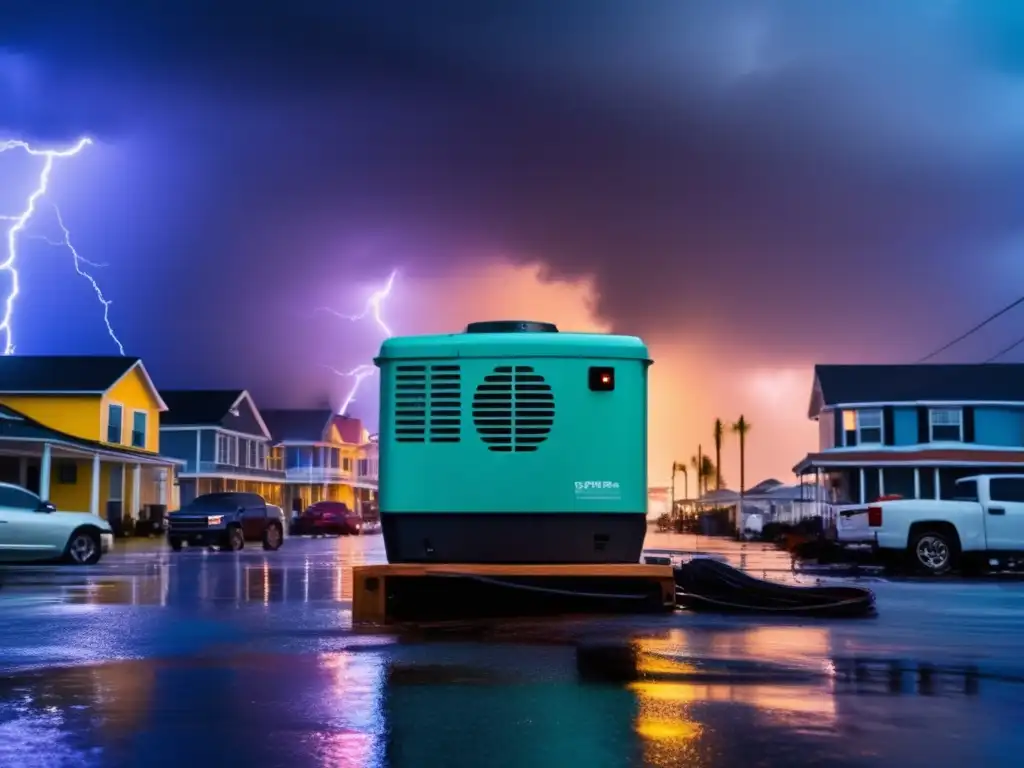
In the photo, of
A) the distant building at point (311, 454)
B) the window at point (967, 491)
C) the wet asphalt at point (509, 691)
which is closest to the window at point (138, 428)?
the distant building at point (311, 454)

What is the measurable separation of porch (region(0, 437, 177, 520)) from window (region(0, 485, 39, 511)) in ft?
55.4

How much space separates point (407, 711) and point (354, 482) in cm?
9720

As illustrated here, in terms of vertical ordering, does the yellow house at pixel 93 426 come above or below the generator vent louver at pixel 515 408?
above

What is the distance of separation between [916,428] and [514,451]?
4837cm

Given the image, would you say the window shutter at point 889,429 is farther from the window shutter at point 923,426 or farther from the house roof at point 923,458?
the house roof at point 923,458

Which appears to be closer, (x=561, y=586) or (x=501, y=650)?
(x=501, y=650)

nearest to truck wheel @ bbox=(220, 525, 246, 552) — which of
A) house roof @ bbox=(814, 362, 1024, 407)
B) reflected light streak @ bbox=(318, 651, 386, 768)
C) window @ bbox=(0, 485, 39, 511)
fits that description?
window @ bbox=(0, 485, 39, 511)

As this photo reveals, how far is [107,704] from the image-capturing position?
273 inches

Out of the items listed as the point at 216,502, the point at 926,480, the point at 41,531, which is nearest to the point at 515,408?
the point at 41,531

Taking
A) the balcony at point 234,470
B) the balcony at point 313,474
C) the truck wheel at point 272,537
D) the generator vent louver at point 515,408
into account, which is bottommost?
the truck wheel at point 272,537

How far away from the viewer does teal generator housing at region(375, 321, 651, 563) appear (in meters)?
10.6

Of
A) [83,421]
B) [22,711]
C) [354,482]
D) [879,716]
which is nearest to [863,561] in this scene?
[879,716]

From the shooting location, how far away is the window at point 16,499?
74.9 feet

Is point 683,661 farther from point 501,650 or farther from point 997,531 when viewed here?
point 997,531
